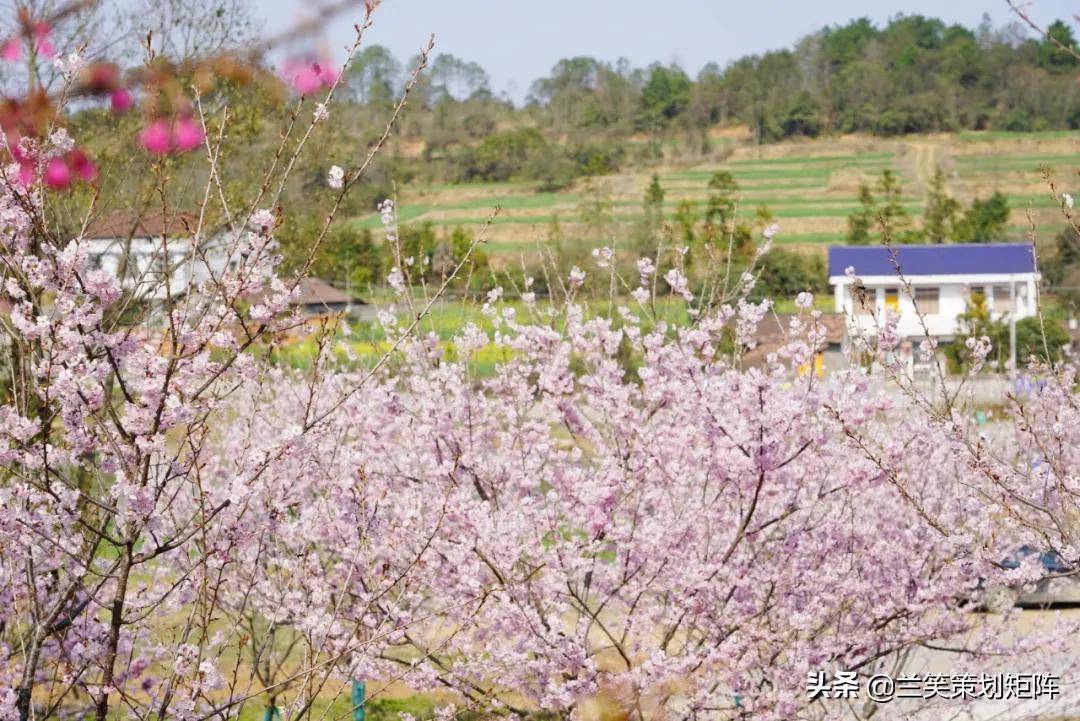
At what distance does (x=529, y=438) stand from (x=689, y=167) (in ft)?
249

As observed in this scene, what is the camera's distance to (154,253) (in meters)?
4.43

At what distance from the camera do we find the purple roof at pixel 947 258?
40.1 metres

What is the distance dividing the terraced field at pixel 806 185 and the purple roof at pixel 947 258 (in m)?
17.4

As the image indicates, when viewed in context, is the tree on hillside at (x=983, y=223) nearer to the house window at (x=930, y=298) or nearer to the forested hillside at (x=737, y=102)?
the house window at (x=930, y=298)

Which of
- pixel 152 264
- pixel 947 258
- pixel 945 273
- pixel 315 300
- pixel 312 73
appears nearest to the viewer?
pixel 312 73

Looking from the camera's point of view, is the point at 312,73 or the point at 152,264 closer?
the point at 312,73

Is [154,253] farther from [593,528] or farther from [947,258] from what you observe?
[947,258]

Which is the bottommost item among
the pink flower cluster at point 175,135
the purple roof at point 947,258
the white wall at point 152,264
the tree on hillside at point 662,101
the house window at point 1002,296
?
the house window at point 1002,296

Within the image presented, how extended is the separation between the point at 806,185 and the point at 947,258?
111ft

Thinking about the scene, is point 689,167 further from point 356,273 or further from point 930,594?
point 930,594

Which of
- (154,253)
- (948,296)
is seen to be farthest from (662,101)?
(154,253)

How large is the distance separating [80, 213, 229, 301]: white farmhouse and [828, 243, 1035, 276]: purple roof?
30741mm

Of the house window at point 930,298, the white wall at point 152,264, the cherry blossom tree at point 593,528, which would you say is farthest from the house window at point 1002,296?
the cherry blossom tree at point 593,528

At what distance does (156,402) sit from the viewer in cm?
323
